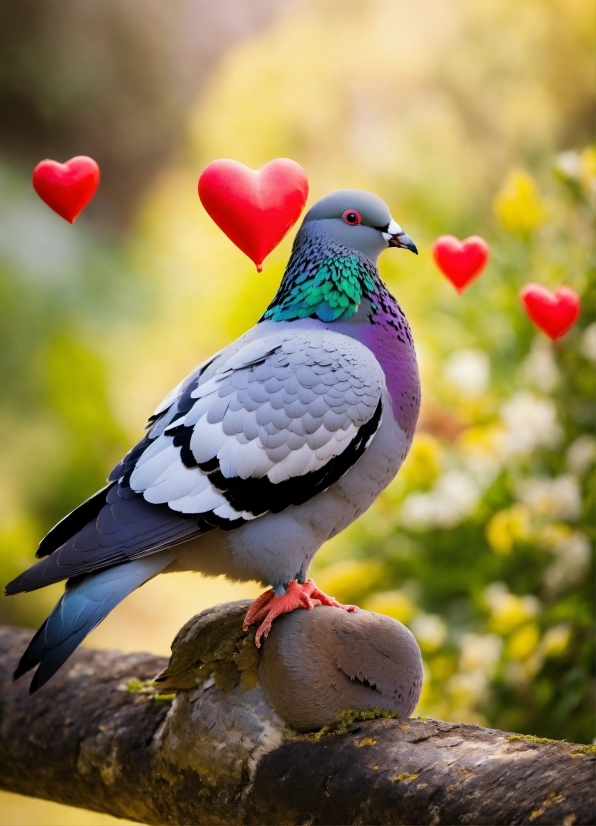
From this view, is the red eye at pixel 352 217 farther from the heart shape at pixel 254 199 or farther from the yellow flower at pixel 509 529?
the yellow flower at pixel 509 529

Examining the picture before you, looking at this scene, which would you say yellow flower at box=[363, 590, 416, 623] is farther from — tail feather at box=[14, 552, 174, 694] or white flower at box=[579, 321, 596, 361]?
tail feather at box=[14, 552, 174, 694]

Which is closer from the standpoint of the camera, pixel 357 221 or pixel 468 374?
pixel 357 221

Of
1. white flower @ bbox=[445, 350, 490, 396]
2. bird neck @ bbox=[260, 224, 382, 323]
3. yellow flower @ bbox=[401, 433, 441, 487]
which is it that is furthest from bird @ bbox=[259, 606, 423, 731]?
white flower @ bbox=[445, 350, 490, 396]

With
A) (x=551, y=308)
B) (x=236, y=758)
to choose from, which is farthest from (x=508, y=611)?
(x=236, y=758)

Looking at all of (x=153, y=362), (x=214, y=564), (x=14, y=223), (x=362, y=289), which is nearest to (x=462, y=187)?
(x=153, y=362)

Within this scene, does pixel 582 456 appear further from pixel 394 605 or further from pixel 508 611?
pixel 394 605

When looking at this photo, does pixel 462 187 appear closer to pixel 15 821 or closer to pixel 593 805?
pixel 15 821

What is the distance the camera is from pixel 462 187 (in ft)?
12.1

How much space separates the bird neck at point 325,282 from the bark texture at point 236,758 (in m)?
0.46

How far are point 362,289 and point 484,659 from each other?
3.46 feet

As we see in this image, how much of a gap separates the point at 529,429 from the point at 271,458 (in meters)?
1.00

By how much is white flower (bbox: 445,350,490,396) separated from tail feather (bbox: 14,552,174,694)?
1.17 m

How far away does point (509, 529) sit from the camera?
197cm

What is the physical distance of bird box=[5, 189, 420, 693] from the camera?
1189mm
